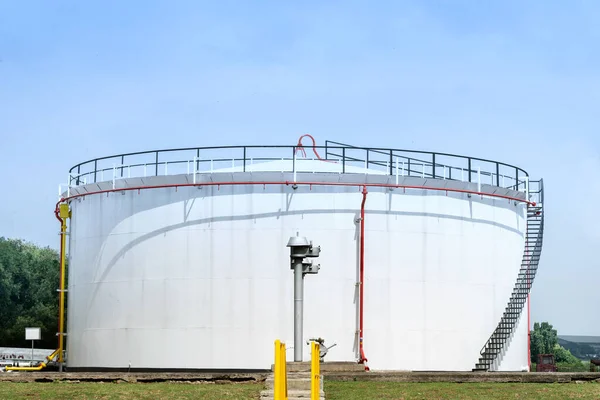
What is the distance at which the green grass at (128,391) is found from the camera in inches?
794

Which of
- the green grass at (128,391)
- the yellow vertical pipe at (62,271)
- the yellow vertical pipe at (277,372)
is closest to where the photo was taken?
the yellow vertical pipe at (277,372)

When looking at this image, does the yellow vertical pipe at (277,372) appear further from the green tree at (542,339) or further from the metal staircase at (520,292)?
the green tree at (542,339)

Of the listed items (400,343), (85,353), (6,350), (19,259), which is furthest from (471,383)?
(19,259)

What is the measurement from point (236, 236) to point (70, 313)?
7432 millimetres

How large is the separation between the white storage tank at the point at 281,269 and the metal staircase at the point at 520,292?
7.2 inches

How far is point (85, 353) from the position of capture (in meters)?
33.1

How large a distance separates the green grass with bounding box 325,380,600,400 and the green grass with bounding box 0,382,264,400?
1.95m

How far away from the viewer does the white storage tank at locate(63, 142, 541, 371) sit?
30703 millimetres

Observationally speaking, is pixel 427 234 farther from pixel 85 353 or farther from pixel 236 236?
pixel 85 353

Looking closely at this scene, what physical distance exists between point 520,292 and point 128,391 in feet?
55.8

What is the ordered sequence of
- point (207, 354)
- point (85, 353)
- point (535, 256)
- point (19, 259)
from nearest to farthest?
point (207, 354), point (85, 353), point (535, 256), point (19, 259)

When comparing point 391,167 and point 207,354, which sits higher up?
point 391,167

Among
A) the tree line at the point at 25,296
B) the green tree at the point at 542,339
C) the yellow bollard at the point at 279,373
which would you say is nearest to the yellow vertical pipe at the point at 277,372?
the yellow bollard at the point at 279,373

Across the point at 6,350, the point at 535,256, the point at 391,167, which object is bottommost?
the point at 6,350
